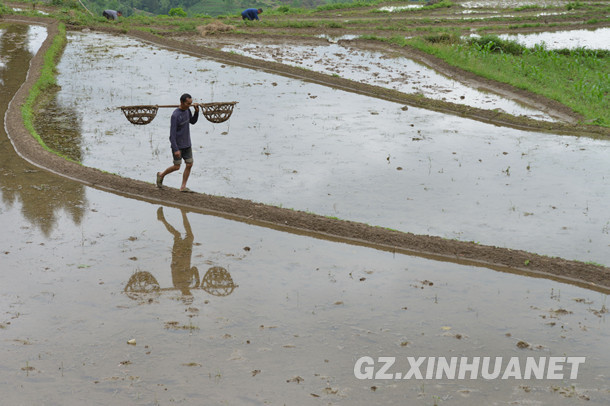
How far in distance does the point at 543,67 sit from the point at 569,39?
257 inches

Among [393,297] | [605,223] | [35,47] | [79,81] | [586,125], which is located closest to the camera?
[393,297]

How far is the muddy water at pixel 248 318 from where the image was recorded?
559 centimetres

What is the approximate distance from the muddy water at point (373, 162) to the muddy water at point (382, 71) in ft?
5.57

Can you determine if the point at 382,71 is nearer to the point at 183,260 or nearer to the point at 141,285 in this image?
the point at 183,260

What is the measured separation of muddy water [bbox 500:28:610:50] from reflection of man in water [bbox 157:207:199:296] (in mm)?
18427

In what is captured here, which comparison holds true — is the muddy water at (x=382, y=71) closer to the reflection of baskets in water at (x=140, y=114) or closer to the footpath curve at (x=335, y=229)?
the footpath curve at (x=335, y=229)

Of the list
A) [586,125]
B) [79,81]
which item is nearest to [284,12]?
[79,81]

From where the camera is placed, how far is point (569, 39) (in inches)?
1011

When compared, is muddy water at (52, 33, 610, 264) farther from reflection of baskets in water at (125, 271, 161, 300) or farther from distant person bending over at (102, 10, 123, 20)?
distant person bending over at (102, 10, 123, 20)

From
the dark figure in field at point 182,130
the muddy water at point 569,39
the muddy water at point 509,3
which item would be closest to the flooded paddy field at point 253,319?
the dark figure in field at point 182,130

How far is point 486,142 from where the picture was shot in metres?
13.4

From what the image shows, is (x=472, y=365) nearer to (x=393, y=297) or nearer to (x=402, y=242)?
(x=393, y=297)

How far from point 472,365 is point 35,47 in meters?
22.6

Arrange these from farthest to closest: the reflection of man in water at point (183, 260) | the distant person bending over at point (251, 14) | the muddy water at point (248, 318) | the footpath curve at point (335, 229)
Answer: the distant person bending over at point (251, 14)
the footpath curve at point (335, 229)
the reflection of man in water at point (183, 260)
the muddy water at point (248, 318)
